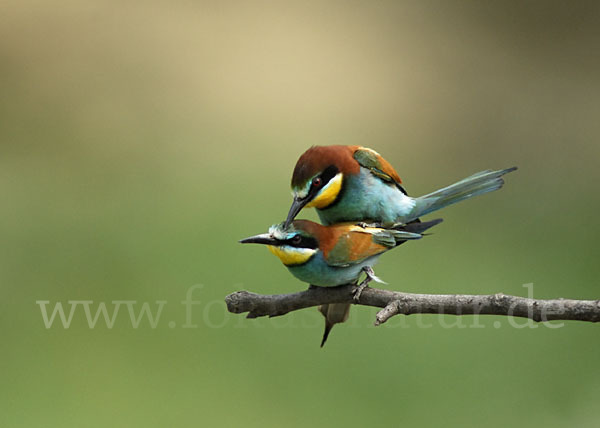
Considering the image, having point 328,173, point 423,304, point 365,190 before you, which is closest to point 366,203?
point 365,190

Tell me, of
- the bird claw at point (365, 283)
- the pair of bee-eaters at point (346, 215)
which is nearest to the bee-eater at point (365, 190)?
the pair of bee-eaters at point (346, 215)

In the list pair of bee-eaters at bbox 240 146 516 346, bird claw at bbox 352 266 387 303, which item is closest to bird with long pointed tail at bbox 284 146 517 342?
pair of bee-eaters at bbox 240 146 516 346

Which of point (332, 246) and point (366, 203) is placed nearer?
point (332, 246)

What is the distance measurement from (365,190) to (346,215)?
0.07 m

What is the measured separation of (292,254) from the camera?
1.27 m

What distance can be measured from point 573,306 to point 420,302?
0.24m

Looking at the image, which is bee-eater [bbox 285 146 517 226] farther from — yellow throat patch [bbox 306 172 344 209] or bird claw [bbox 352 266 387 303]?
bird claw [bbox 352 266 387 303]

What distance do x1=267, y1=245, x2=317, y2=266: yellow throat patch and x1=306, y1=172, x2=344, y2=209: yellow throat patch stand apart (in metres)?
0.09

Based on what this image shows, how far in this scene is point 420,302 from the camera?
3.79ft

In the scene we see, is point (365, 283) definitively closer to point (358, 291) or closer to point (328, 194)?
point (358, 291)

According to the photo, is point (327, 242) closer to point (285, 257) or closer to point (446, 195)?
point (285, 257)

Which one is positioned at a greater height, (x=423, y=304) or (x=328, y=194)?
(x=328, y=194)

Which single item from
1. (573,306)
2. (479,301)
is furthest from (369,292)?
(573,306)

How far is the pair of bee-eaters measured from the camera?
1.27 metres
